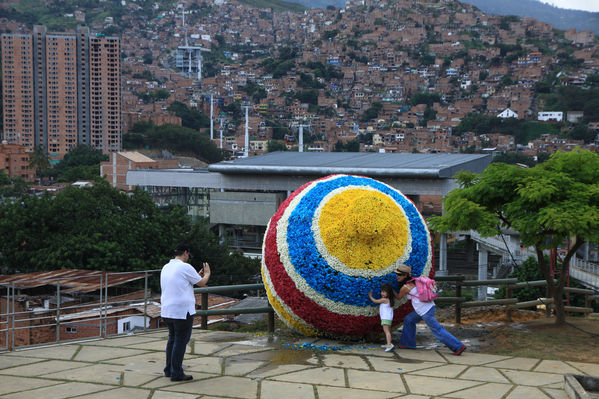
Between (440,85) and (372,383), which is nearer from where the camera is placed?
(372,383)

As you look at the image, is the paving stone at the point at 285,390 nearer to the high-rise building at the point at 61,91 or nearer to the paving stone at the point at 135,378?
the paving stone at the point at 135,378

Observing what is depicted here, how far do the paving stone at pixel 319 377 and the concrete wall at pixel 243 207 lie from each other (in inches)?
1564

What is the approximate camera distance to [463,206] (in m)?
9.17

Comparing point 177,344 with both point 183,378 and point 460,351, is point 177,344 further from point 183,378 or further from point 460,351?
Answer: point 460,351

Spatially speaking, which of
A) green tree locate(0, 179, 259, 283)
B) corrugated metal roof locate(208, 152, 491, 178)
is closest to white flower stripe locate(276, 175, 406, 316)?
green tree locate(0, 179, 259, 283)

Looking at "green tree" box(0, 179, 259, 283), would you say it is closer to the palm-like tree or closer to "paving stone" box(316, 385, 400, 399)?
"paving stone" box(316, 385, 400, 399)

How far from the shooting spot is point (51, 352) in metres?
7.84

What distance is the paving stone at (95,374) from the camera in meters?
6.73

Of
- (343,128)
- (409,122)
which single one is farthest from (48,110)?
(409,122)

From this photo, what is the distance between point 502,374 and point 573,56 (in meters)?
199

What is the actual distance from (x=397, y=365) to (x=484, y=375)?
88 centimetres

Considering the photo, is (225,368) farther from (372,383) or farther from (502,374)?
(502,374)

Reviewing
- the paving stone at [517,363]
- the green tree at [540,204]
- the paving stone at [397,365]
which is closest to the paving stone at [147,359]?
the paving stone at [397,365]

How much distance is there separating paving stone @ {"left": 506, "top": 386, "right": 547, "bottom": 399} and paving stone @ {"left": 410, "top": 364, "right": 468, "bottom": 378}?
2.24 ft
